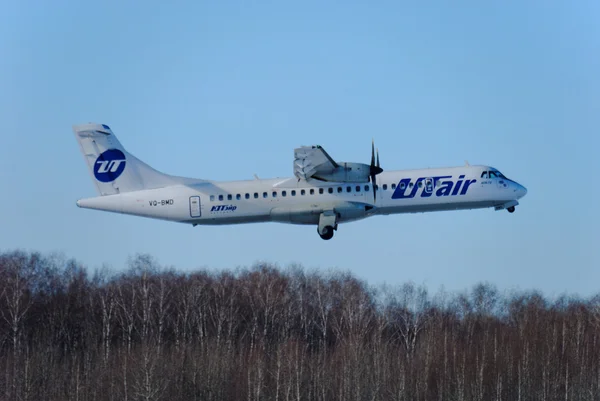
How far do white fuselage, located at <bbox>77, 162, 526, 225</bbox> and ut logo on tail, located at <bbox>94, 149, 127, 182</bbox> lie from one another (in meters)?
1.20

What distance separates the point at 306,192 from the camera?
5222 cm

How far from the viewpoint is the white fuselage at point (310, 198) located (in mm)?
52125

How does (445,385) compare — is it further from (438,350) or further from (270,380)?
(270,380)

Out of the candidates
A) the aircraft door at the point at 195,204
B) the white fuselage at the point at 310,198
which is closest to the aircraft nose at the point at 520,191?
the white fuselage at the point at 310,198

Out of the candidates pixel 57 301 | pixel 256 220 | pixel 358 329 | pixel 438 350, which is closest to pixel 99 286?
pixel 57 301

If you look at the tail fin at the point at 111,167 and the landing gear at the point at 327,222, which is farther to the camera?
the tail fin at the point at 111,167

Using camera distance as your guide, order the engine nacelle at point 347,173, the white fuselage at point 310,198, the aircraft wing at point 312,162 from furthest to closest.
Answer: the white fuselage at point 310,198, the engine nacelle at point 347,173, the aircraft wing at point 312,162

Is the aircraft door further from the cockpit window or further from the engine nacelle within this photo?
the cockpit window

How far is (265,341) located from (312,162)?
23596 mm

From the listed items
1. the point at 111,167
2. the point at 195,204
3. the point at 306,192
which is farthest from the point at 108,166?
the point at 306,192

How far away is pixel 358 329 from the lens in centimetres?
7538

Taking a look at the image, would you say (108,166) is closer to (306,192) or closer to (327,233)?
(306,192)

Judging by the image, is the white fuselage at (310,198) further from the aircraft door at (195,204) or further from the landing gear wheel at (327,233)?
the landing gear wheel at (327,233)

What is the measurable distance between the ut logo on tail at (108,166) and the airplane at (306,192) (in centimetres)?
5
